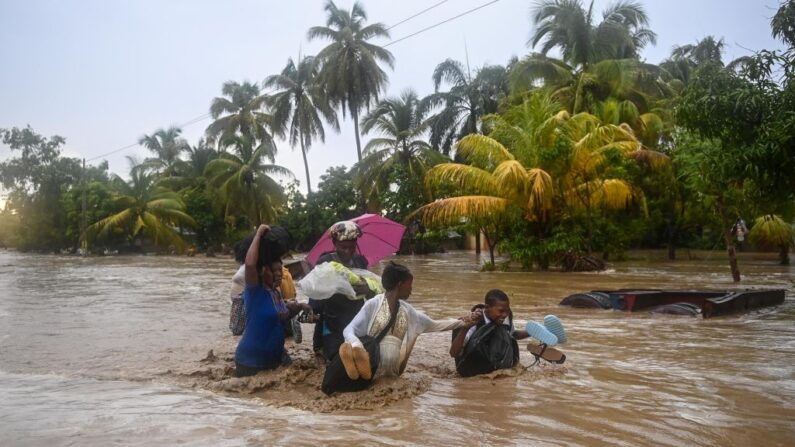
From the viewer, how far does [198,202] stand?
4250 cm

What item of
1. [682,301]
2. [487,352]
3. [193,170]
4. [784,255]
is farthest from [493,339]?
[193,170]

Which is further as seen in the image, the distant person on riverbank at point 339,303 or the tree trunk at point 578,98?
the tree trunk at point 578,98

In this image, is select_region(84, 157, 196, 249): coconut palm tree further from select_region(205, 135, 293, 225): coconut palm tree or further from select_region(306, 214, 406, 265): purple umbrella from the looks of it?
select_region(306, 214, 406, 265): purple umbrella

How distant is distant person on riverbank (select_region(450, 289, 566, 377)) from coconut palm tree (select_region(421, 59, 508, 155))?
30071 mm

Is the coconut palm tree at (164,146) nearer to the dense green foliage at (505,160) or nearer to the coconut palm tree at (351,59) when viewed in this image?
the dense green foliage at (505,160)

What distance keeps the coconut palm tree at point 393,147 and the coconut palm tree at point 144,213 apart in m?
12.1

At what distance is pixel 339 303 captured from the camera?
5.45m

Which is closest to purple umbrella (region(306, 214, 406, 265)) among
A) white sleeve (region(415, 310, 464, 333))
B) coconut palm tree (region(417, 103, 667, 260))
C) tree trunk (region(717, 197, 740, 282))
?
white sleeve (region(415, 310, 464, 333))

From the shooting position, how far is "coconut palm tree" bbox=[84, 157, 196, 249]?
39.5 meters

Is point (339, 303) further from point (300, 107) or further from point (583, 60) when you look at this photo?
point (300, 107)

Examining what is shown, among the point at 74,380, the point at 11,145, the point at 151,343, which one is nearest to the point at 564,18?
the point at 151,343

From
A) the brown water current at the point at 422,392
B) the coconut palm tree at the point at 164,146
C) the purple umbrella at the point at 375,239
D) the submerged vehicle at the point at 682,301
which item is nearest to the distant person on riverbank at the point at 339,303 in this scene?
the brown water current at the point at 422,392

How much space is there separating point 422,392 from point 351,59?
3220 centimetres

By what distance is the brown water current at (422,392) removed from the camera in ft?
14.0
